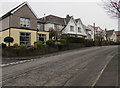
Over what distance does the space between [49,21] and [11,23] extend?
1501 cm

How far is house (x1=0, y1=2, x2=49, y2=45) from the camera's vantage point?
26.1 m

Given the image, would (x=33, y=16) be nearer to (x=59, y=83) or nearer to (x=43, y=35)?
(x=43, y=35)

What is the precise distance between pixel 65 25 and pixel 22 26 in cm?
1795

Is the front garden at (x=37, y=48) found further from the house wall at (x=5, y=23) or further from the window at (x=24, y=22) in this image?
the window at (x=24, y=22)

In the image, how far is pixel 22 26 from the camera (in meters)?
28.9

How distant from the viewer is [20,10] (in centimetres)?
2881

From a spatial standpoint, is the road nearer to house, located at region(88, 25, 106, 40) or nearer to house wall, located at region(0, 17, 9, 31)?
house wall, located at region(0, 17, 9, 31)

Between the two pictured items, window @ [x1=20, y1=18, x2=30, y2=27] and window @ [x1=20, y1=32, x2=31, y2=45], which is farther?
window @ [x1=20, y1=18, x2=30, y2=27]

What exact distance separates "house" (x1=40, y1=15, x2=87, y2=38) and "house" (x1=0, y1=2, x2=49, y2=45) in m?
8.84

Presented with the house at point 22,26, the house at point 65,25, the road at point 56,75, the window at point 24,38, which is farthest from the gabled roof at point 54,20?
the road at point 56,75

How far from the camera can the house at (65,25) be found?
132 ft

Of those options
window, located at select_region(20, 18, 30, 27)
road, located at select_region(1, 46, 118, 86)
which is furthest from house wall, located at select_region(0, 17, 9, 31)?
road, located at select_region(1, 46, 118, 86)

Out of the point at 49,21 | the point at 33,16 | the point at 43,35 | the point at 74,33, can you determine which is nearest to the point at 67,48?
the point at 43,35

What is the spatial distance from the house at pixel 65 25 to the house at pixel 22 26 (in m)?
8.84
